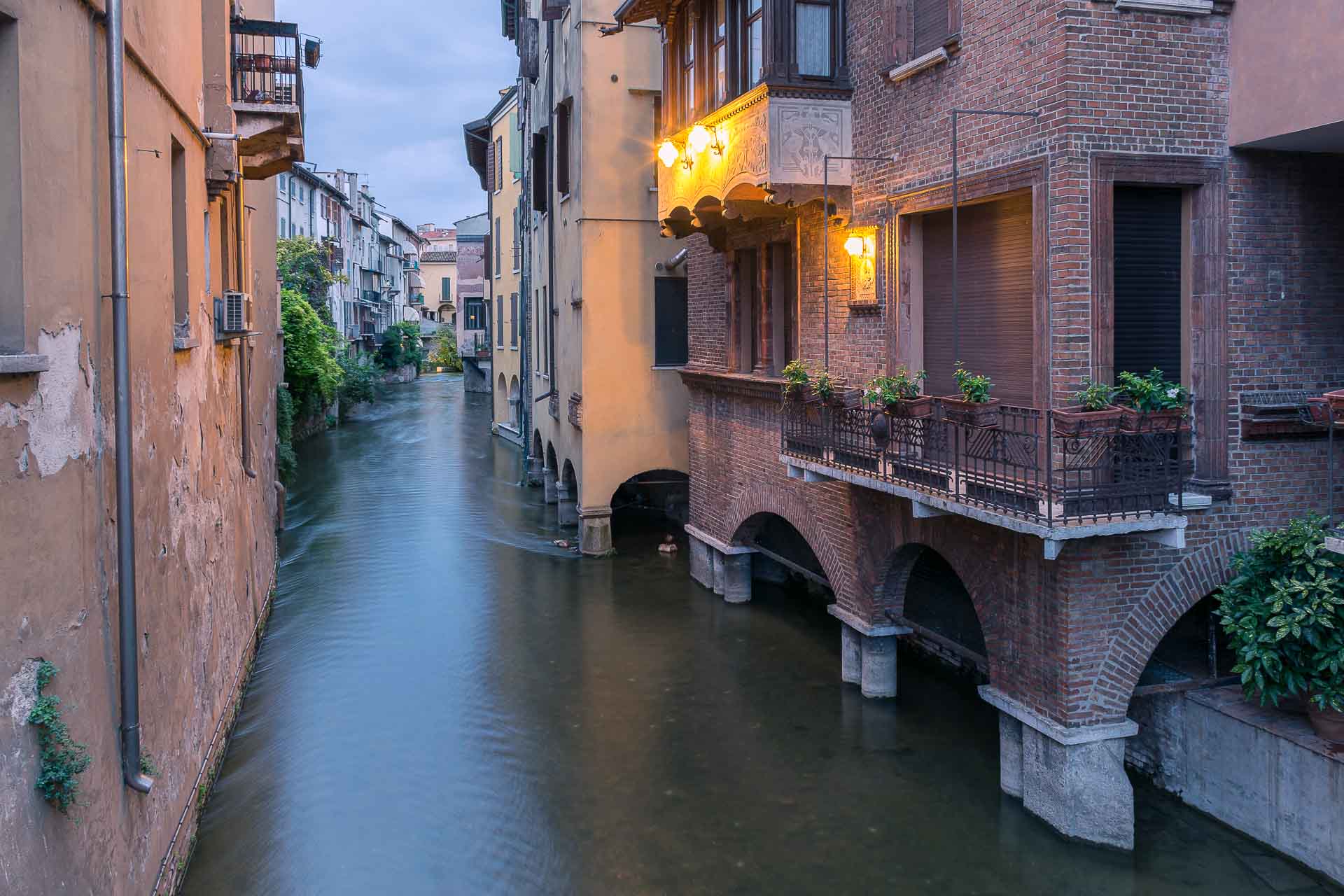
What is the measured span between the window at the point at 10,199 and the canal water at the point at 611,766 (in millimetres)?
5152

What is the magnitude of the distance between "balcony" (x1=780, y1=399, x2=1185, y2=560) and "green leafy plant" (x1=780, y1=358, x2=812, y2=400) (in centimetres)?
226

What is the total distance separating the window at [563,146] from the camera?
21219mm

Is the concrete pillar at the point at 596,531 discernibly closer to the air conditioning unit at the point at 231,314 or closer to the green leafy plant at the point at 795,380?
the green leafy plant at the point at 795,380

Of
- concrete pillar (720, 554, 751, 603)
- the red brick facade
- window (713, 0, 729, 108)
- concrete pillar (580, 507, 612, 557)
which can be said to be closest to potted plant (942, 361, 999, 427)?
the red brick facade

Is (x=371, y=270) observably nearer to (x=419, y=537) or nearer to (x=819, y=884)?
(x=419, y=537)

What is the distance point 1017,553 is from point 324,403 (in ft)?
124

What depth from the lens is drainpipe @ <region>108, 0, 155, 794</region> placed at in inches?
254

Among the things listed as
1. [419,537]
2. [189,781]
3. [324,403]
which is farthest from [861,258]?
[324,403]

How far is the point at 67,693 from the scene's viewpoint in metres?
5.53

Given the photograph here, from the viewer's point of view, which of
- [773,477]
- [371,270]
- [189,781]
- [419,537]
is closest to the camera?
[189,781]

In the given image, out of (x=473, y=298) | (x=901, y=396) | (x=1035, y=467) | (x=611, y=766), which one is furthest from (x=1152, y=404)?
(x=473, y=298)

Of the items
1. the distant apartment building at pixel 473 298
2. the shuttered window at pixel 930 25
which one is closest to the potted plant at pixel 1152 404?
the shuttered window at pixel 930 25

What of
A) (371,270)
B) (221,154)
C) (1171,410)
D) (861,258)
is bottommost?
(1171,410)

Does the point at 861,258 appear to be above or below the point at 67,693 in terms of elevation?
above
